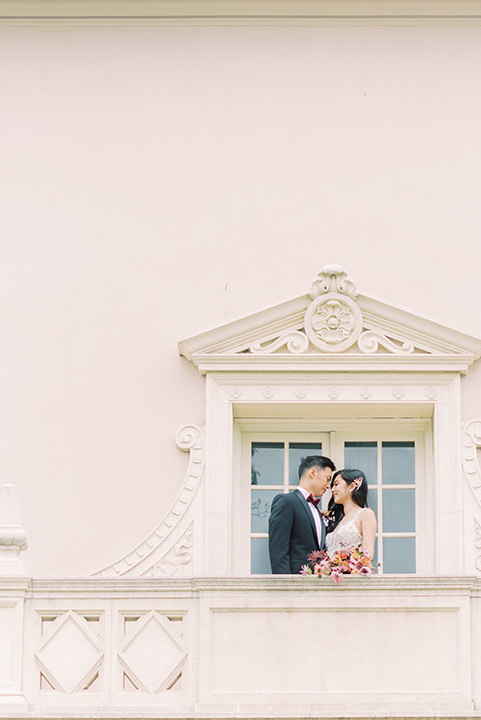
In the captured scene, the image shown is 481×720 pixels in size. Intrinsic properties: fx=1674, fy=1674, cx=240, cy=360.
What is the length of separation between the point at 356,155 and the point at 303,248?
0.95 m

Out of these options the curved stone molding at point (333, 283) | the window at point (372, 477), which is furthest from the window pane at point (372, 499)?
the curved stone molding at point (333, 283)

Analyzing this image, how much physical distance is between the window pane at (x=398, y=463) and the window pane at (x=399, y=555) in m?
0.49

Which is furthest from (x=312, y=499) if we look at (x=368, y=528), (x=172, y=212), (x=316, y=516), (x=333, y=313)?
(x=172, y=212)

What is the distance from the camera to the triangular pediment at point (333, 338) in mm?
13773

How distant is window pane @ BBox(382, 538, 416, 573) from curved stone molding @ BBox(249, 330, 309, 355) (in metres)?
1.73

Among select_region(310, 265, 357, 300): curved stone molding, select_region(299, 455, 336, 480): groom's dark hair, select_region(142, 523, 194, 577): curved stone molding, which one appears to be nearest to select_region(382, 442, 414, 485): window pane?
select_region(299, 455, 336, 480): groom's dark hair

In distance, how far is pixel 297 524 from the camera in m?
12.9

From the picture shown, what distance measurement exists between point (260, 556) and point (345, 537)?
1.19 metres

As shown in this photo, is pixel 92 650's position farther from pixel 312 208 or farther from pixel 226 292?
pixel 312 208

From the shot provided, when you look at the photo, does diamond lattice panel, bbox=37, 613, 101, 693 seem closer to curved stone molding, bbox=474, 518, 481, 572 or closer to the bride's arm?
the bride's arm

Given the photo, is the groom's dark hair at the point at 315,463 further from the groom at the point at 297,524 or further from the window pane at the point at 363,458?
the window pane at the point at 363,458

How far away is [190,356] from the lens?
13.9m

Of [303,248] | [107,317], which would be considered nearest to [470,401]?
[303,248]

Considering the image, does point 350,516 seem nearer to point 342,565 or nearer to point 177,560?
point 342,565
